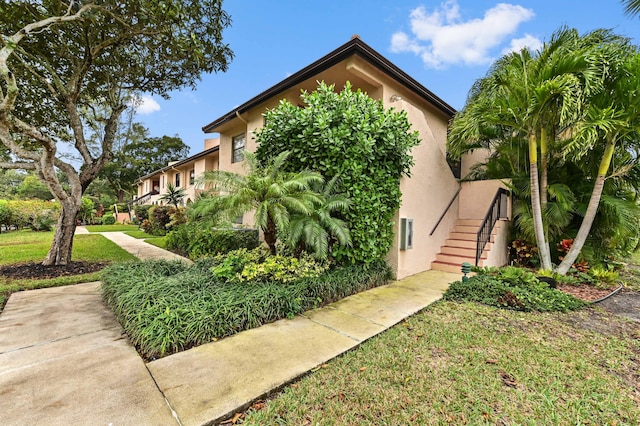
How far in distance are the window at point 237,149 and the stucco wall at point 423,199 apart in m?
7.19

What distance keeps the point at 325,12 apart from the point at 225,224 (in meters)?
9.20

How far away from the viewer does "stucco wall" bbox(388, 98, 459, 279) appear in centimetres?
673

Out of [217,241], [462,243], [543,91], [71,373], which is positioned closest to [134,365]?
[71,373]

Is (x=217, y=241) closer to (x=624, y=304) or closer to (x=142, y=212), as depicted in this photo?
(x=624, y=304)

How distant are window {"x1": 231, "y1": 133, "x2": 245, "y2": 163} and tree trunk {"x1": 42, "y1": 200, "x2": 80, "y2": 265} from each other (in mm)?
6027

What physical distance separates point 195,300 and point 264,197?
6.81 ft

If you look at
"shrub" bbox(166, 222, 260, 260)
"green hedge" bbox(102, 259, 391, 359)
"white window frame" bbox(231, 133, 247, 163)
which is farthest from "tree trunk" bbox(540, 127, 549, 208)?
"white window frame" bbox(231, 133, 247, 163)

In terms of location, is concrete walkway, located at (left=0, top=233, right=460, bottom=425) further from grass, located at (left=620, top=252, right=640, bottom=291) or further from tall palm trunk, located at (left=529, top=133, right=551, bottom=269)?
grass, located at (left=620, top=252, right=640, bottom=291)

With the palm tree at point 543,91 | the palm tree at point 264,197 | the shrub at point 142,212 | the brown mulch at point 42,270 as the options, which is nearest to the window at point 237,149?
the brown mulch at point 42,270

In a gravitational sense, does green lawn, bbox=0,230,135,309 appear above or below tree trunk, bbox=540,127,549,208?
below

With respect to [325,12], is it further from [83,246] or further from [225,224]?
[83,246]

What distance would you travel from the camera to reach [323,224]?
528cm

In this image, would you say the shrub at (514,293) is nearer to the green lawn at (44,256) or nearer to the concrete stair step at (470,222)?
the concrete stair step at (470,222)

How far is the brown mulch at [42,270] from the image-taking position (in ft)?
20.7
